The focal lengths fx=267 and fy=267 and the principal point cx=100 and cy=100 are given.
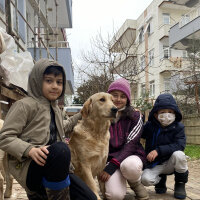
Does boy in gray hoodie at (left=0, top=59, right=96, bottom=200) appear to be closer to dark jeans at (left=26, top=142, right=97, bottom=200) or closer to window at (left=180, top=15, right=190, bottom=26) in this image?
dark jeans at (left=26, top=142, right=97, bottom=200)

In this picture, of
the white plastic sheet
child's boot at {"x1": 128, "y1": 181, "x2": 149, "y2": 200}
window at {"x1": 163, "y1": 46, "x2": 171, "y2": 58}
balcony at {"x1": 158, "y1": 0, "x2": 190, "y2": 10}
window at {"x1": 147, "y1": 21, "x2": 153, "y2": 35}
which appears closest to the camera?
child's boot at {"x1": 128, "y1": 181, "x2": 149, "y2": 200}

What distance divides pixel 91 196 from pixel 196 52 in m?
13.4

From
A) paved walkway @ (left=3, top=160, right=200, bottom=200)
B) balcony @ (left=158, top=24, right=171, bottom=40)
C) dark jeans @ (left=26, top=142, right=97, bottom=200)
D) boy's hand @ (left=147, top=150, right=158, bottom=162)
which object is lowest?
paved walkway @ (left=3, top=160, right=200, bottom=200)

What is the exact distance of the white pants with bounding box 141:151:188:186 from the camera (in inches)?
133

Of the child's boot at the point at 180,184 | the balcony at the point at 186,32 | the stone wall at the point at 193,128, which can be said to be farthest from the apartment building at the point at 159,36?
the child's boot at the point at 180,184

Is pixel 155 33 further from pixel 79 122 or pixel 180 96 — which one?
pixel 79 122

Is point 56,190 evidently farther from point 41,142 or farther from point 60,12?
point 60,12

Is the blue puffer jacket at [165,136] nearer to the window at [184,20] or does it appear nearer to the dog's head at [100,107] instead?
the dog's head at [100,107]

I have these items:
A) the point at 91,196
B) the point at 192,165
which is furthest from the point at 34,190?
the point at 192,165

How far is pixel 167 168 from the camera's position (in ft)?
11.7

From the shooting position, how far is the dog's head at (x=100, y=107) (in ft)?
10.1

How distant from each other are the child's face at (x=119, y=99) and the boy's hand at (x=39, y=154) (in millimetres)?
1639

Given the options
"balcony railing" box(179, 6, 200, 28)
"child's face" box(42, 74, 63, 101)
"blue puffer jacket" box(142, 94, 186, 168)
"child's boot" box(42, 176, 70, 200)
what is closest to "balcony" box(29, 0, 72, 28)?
"balcony railing" box(179, 6, 200, 28)

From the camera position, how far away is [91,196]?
2.23m
